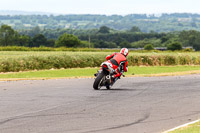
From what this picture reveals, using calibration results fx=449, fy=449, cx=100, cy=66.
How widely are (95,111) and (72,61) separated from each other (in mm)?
28624

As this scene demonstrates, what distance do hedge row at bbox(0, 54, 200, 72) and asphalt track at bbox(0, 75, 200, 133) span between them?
18.6 meters

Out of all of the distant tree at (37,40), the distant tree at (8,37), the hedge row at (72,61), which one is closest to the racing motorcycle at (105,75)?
the hedge row at (72,61)

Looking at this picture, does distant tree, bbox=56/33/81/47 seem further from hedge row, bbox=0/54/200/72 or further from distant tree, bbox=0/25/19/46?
hedge row, bbox=0/54/200/72

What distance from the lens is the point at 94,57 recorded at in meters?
43.1

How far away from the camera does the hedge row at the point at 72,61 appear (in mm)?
34969

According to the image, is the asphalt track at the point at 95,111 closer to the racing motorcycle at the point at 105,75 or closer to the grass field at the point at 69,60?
the racing motorcycle at the point at 105,75

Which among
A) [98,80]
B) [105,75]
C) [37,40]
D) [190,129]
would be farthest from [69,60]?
[37,40]

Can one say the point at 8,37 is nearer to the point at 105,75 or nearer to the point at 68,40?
the point at 68,40

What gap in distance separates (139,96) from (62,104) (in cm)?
376

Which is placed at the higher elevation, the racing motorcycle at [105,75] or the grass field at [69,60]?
the racing motorcycle at [105,75]

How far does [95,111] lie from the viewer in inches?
480

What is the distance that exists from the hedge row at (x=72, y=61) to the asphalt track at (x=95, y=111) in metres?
18.6

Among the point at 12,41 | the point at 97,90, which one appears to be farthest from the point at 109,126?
the point at 12,41

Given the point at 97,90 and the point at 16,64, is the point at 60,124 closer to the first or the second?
the point at 97,90
